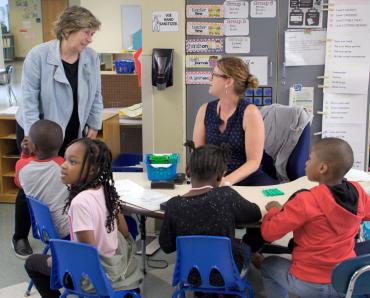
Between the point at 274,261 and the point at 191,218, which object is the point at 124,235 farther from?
the point at 274,261

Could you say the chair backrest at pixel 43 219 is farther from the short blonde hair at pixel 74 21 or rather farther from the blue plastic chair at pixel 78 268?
the short blonde hair at pixel 74 21

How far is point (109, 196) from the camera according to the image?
205cm

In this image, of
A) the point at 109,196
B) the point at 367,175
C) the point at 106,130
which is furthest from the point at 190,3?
the point at 109,196

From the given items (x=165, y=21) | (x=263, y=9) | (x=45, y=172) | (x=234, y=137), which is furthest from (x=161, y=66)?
(x=45, y=172)

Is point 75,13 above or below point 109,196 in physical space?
above

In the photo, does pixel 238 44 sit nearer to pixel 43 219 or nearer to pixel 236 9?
pixel 236 9

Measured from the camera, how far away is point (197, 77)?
3688 mm

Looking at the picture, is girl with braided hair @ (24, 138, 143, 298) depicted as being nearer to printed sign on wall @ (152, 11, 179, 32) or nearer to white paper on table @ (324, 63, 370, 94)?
printed sign on wall @ (152, 11, 179, 32)

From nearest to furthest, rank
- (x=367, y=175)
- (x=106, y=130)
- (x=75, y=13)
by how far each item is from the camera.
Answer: (x=367, y=175) → (x=75, y=13) → (x=106, y=130)

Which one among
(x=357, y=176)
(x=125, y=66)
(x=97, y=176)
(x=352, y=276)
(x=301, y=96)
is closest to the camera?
(x=352, y=276)

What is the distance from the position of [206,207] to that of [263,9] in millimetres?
2136

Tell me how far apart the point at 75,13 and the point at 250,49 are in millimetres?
1394

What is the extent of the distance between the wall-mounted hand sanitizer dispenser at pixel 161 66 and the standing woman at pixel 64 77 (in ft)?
1.65

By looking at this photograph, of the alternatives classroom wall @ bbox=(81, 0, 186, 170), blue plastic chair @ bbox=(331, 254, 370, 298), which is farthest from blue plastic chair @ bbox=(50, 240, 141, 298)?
classroom wall @ bbox=(81, 0, 186, 170)
